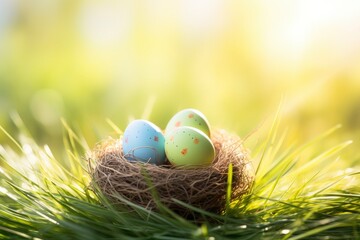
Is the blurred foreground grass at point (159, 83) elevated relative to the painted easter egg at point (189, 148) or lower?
elevated

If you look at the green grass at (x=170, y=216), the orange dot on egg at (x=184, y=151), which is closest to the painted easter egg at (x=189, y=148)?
the orange dot on egg at (x=184, y=151)

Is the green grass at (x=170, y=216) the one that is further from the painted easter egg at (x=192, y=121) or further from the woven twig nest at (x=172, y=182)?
→ the painted easter egg at (x=192, y=121)

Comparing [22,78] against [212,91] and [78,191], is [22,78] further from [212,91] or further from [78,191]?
[78,191]

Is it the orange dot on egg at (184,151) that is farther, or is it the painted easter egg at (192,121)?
the painted easter egg at (192,121)

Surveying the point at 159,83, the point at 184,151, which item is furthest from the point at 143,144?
the point at 159,83

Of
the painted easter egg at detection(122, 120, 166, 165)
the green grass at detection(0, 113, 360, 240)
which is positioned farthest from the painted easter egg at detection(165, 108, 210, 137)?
the green grass at detection(0, 113, 360, 240)

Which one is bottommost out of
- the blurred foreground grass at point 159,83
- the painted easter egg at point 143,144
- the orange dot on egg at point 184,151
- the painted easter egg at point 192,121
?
the orange dot on egg at point 184,151
